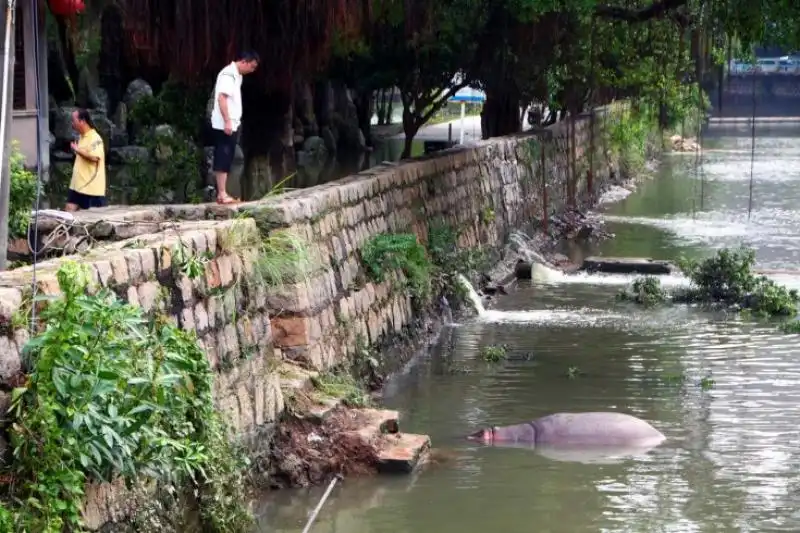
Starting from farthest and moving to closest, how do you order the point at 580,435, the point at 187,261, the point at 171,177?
1. the point at 171,177
2. the point at 580,435
3. the point at 187,261

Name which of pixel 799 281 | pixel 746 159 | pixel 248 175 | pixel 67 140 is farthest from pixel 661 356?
pixel 746 159

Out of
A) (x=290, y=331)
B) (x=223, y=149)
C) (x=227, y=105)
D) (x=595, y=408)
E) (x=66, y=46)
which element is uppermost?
(x=66, y=46)

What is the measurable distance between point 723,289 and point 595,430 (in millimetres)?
7213

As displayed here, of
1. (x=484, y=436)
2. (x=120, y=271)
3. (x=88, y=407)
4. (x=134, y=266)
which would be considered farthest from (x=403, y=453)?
(x=88, y=407)

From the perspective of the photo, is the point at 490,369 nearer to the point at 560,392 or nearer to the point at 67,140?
the point at 560,392

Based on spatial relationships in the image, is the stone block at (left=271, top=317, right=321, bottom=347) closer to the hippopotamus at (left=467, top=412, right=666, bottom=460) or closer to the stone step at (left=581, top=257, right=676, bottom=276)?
the hippopotamus at (left=467, top=412, right=666, bottom=460)

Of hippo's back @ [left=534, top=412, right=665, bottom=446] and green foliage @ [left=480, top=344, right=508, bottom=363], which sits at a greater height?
hippo's back @ [left=534, top=412, right=665, bottom=446]

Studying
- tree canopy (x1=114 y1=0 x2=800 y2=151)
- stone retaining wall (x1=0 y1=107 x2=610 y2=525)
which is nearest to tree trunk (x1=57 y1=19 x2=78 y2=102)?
tree canopy (x1=114 y1=0 x2=800 y2=151)

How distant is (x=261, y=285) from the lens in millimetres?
9594

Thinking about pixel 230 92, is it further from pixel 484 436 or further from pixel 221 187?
pixel 484 436

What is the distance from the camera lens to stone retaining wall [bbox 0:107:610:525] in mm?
7336

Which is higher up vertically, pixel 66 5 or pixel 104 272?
pixel 66 5

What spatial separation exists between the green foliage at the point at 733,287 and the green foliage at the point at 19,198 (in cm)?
924

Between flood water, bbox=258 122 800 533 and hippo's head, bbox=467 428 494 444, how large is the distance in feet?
0.39
